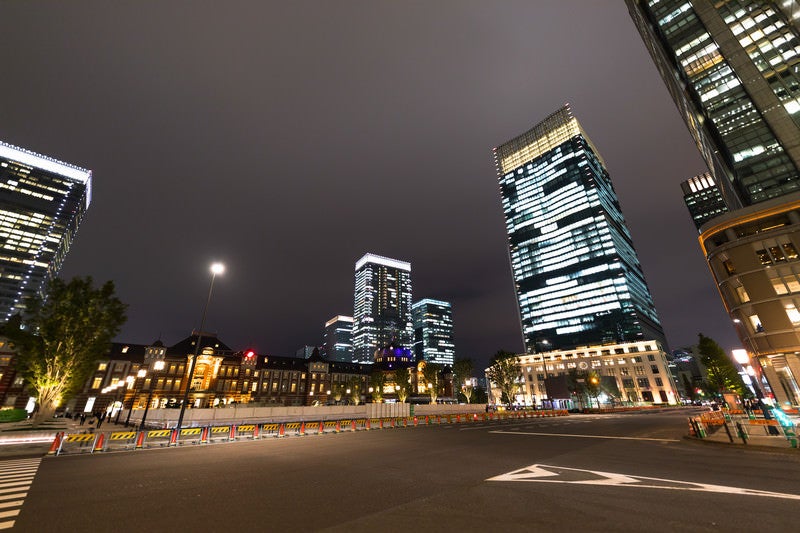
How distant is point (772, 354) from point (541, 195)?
14242cm

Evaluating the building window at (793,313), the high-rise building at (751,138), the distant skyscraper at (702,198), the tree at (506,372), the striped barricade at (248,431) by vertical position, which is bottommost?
the striped barricade at (248,431)

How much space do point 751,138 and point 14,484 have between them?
98.7 metres

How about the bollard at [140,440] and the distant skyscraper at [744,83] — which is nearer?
the bollard at [140,440]

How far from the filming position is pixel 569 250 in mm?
151500

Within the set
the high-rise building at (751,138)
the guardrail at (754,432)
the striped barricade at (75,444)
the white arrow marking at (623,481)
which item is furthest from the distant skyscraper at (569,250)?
the striped barricade at (75,444)

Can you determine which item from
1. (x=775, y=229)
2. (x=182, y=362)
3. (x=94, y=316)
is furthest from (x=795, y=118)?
(x=182, y=362)

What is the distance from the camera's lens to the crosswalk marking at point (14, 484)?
6859 mm

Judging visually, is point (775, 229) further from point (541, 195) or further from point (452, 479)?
point (541, 195)

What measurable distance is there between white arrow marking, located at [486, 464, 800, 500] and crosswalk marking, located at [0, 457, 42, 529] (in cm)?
1150

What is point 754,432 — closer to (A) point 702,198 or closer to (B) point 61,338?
(B) point 61,338

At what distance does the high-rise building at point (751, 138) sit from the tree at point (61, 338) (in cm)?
7663

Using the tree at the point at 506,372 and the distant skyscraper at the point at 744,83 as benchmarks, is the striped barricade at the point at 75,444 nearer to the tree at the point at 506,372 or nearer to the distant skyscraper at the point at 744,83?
the tree at the point at 506,372

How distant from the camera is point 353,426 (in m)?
31.5

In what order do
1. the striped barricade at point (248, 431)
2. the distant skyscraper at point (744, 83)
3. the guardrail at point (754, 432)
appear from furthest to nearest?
the distant skyscraper at point (744, 83) → the striped barricade at point (248, 431) → the guardrail at point (754, 432)
